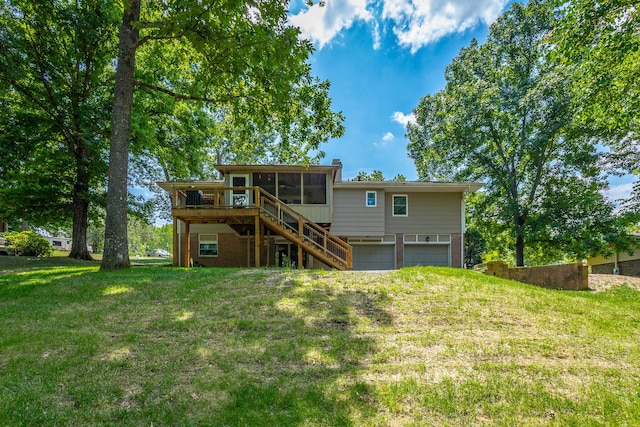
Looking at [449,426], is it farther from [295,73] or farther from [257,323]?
[295,73]

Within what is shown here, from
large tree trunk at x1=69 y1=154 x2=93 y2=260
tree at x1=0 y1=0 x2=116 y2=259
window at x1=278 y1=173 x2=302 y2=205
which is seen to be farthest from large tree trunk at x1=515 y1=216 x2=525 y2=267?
large tree trunk at x1=69 y1=154 x2=93 y2=260

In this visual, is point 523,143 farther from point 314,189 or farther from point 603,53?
point 314,189

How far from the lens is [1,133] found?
12.2 m

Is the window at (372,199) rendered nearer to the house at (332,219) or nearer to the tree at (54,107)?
the house at (332,219)

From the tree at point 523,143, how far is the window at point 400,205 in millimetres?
4693

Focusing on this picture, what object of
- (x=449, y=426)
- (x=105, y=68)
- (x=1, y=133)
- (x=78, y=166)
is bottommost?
(x=449, y=426)

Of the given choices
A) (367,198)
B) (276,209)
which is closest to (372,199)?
(367,198)

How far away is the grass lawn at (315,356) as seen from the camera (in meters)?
2.64

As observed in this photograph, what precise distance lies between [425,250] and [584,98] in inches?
340

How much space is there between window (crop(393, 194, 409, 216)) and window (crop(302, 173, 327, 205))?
3.82 metres

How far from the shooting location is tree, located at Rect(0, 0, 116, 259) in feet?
36.9

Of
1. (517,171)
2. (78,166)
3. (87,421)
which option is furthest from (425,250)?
(78,166)

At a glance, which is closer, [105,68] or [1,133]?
[1,133]

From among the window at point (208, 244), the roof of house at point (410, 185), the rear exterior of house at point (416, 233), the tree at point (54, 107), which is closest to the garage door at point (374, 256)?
the rear exterior of house at point (416, 233)
